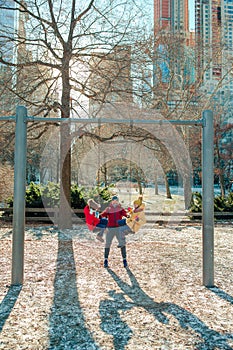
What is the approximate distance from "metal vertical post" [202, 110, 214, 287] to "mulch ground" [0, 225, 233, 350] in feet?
0.84

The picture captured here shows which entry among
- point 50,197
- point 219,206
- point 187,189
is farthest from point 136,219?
point 187,189

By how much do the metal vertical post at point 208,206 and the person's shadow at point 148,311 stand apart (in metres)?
0.96

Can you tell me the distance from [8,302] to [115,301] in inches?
49.2

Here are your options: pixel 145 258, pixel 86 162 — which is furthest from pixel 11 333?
pixel 86 162

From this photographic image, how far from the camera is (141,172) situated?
14.6 m

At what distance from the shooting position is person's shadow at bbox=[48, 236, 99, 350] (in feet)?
9.49

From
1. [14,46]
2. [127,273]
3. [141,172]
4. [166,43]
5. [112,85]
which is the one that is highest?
[166,43]

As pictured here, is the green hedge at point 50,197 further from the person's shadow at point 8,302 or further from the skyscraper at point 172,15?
the skyscraper at point 172,15

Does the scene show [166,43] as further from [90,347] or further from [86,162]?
[90,347]

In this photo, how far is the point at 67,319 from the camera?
3.42m

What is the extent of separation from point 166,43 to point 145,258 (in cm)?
1076

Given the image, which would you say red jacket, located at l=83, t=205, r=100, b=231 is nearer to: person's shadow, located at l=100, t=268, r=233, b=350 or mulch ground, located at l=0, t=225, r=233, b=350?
mulch ground, located at l=0, t=225, r=233, b=350

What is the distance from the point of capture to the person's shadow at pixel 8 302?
11.3ft

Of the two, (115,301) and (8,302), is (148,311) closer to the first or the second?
(115,301)
